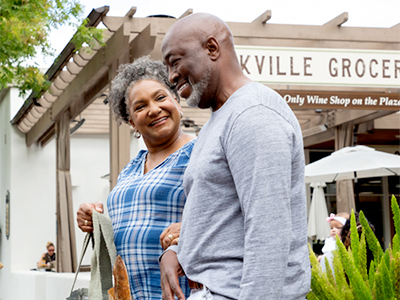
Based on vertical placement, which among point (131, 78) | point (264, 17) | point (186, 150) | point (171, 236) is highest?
point (264, 17)

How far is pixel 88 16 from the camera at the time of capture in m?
6.83

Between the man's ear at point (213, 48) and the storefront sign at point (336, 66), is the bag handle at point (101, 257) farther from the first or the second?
the storefront sign at point (336, 66)

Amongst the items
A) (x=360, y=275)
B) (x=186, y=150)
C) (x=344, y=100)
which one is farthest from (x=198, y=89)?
(x=344, y=100)

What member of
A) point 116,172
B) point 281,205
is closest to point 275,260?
point 281,205

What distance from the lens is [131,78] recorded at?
6.53 ft

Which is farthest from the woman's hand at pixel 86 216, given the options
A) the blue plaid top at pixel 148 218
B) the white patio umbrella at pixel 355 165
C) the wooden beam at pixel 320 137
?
the wooden beam at pixel 320 137

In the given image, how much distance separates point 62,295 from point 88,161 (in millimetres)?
7450

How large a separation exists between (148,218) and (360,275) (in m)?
0.65

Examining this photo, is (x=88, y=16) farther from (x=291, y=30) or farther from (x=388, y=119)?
(x=388, y=119)

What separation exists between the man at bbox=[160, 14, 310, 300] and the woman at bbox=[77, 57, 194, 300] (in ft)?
1.33

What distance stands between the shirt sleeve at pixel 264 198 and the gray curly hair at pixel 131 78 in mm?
849

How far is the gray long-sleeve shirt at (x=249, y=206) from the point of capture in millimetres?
1090

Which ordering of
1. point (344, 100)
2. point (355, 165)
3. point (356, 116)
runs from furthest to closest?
point (356, 116), point (355, 165), point (344, 100)

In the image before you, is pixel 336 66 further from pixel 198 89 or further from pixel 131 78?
pixel 198 89
